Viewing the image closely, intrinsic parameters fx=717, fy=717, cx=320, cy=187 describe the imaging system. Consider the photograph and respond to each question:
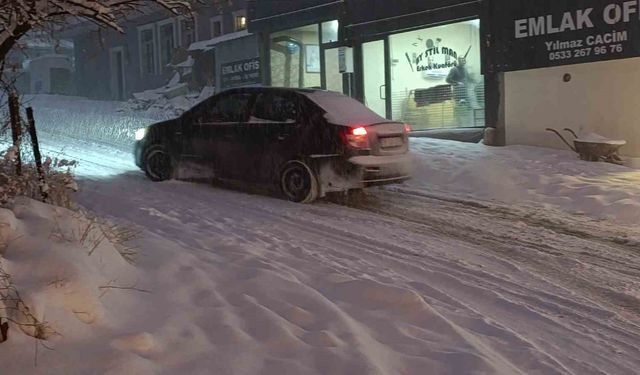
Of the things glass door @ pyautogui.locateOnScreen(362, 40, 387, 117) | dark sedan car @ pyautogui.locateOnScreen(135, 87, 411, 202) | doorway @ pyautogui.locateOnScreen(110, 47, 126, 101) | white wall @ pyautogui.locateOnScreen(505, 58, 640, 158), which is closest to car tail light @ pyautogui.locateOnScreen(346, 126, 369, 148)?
dark sedan car @ pyautogui.locateOnScreen(135, 87, 411, 202)

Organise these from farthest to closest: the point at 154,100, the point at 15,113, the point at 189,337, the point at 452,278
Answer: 1. the point at 154,100
2. the point at 15,113
3. the point at 452,278
4. the point at 189,337

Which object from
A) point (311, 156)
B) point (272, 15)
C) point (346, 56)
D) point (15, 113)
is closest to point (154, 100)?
point (272, 15)

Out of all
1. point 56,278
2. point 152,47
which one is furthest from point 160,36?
point 56,278

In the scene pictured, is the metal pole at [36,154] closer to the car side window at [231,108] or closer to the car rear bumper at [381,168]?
the car side window at [231,108]

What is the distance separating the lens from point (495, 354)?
430cm

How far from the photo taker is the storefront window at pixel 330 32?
20594mm

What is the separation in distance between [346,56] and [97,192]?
11.0 metres

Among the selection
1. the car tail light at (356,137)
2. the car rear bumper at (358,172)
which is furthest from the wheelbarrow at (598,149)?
the car tail light at (356,137)

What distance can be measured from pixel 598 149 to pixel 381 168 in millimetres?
5774

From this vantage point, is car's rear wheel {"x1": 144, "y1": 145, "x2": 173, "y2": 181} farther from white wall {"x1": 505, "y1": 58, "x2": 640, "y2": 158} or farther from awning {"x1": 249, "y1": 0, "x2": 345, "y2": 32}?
awning {"x1": 249, "y1": 0, "x2": 345, "y2": 32}

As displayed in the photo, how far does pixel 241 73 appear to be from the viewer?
→ 2456cm

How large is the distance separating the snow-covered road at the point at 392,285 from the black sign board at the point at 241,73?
47.3ft

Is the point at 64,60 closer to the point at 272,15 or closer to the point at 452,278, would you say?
the point at 272,15

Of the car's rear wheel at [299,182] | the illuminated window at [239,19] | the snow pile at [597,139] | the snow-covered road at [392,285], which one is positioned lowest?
the snow-covered road at [392,285]
